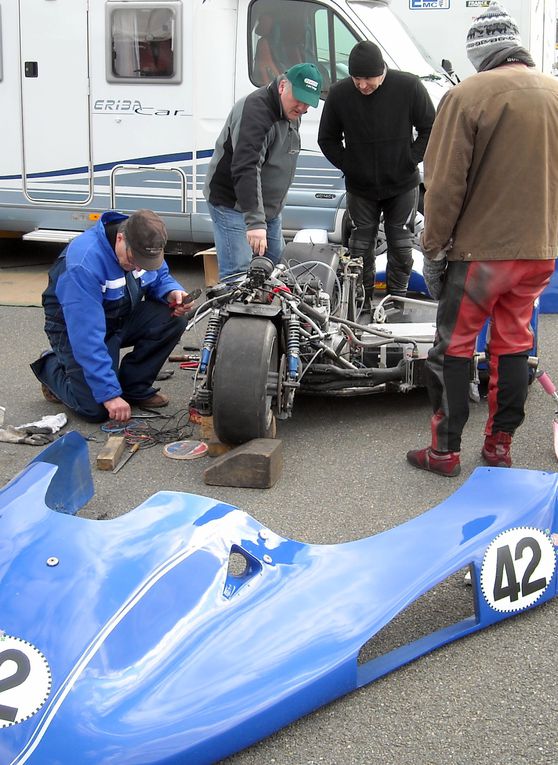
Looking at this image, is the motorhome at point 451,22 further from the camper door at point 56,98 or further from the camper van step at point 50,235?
the camper van step at point 50,235

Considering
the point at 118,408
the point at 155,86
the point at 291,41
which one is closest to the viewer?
the point at 118,408

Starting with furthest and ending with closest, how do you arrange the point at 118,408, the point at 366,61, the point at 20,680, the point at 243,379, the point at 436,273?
the point at 366,61 < the point at 118,408 < the point at 243,379 < the point at 436,273 < the point at 20,680

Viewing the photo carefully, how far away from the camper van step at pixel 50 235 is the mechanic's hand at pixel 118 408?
14.8 ft

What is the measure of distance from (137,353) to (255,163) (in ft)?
4.48

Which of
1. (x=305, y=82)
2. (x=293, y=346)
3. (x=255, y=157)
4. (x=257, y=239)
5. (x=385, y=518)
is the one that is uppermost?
(x=305, y=82)

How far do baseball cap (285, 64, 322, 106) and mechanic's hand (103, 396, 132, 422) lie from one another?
81.1 inches

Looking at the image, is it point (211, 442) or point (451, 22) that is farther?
point (451, 22)

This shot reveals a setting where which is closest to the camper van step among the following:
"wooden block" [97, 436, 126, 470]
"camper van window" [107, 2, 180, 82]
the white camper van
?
the white camper van

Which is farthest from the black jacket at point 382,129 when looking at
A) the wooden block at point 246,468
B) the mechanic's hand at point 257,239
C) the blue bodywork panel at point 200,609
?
the blue bodywork panel at point 200,609

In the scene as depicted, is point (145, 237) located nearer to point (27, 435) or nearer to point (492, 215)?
point (27, 435)

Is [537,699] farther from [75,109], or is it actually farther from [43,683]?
[75,109]

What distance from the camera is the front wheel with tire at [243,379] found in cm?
470

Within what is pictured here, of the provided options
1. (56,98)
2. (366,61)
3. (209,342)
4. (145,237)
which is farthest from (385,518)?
(56,98)

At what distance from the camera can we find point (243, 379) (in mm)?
4699
